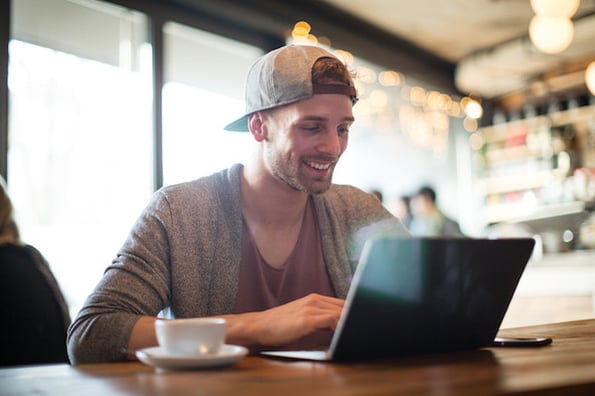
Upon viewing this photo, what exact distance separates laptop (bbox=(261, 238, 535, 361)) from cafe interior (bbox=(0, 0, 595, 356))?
176 centimetres

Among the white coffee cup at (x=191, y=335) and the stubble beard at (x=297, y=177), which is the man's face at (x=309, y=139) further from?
the white coffee cup at (x=191, y=335)

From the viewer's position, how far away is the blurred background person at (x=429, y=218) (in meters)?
5.33

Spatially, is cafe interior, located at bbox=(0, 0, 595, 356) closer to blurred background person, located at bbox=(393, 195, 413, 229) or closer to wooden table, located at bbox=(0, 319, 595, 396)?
blurred background person, located at bbox=(393, 195, 413, 229)

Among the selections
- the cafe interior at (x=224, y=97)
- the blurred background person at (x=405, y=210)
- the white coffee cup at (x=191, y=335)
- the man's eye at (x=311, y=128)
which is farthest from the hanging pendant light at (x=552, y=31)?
the white coffee cup at (x=191, y=335)

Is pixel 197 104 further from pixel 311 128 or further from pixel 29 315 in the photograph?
pixel 311 128

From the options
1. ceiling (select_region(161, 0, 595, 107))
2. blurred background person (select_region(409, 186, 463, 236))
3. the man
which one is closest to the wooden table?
the man

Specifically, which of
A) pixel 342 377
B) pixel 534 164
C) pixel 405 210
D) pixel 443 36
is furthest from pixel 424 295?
pixel 534 164

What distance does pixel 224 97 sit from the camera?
469 cm

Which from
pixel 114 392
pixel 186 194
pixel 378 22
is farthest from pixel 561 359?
pixel 378 22

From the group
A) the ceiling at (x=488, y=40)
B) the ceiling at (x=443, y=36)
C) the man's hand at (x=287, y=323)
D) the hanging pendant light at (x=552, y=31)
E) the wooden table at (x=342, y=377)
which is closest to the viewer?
the wooden table at (x=342, y=377)

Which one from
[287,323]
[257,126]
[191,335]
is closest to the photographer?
[191,335]

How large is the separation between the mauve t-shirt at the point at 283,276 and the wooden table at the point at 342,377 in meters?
0.52

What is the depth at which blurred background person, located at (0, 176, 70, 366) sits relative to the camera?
170cm

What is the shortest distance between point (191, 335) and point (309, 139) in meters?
0.76
